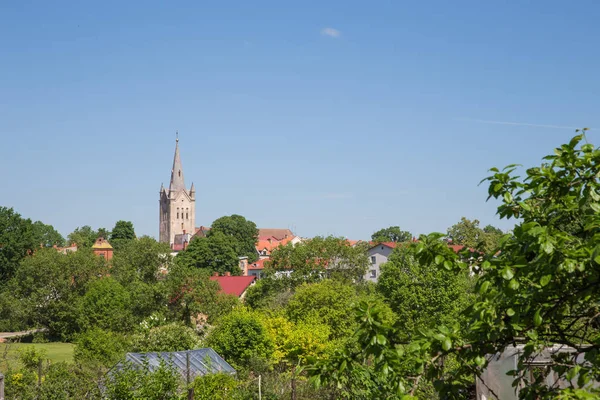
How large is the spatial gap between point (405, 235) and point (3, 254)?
85.3 meters

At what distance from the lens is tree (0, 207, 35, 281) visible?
7200 centimetres

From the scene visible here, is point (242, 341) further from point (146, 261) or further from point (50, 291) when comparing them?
point (50, 291)

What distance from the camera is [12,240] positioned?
238 feet

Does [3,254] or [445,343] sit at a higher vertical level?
[3,254]

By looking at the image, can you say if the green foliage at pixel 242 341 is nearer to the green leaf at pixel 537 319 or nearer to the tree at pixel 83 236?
the green leaf at pixel 537 319

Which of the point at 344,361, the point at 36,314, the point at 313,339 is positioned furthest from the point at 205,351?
the point at 36,314

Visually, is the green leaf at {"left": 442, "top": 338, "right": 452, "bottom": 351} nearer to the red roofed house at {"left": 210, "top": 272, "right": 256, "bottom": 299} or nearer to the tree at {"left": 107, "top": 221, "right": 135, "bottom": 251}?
the red roofed house at {"left": 210, "top": 272, "right": 256, "bottom": 299}

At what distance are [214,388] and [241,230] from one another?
99.8 meters

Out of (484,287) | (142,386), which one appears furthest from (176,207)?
(484,287)

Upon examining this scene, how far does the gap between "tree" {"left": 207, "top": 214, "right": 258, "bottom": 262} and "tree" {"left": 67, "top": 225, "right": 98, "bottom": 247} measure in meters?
34.8

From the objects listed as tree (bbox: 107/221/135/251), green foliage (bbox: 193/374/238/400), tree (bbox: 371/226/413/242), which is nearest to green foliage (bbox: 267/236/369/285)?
green foliage (bbox: 193/374/238/400)

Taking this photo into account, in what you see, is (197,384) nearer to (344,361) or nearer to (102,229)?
(344,361)

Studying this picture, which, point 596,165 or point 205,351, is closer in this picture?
point 596,165

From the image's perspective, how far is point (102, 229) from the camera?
519ft
